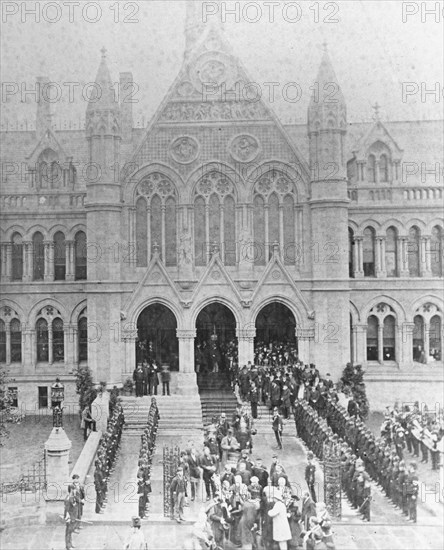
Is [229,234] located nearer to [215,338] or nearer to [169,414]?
[215,338]

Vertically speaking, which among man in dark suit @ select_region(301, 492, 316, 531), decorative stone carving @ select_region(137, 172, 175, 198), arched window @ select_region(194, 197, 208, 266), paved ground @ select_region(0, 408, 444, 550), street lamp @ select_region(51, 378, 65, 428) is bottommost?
paved ground @ select_region(0, 408, 444, 550)

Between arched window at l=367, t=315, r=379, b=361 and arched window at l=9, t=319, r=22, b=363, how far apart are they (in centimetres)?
1784

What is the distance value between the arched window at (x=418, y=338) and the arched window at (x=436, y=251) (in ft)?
8.10

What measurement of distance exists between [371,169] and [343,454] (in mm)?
19194

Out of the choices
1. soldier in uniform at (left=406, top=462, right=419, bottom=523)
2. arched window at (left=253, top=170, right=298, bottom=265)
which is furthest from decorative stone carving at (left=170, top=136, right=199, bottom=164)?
soldier in uniform at (left=406, top=462, right=419, bottom=523)

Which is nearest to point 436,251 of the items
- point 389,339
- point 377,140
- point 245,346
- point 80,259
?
point 389,339

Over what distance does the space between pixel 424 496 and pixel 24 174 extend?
26.2 meters

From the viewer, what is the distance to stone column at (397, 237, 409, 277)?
3675 cm

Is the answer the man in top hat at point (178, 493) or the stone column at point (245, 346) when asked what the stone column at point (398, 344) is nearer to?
the stone column at point (245, 346)

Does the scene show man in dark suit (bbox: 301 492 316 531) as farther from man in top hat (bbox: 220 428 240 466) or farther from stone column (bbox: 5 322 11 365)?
stone column (bbox: 5 322 11 365)

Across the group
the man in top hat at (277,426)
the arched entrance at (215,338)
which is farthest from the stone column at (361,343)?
the man in top hat at (277,426)

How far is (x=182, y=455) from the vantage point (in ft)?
74.3

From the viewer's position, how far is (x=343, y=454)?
22.4 metres

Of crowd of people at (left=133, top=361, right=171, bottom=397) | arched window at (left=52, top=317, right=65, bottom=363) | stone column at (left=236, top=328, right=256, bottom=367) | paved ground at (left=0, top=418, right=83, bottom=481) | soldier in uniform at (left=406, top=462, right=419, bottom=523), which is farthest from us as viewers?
arched window at (left=52, top=317, right=65, bottom=363)
